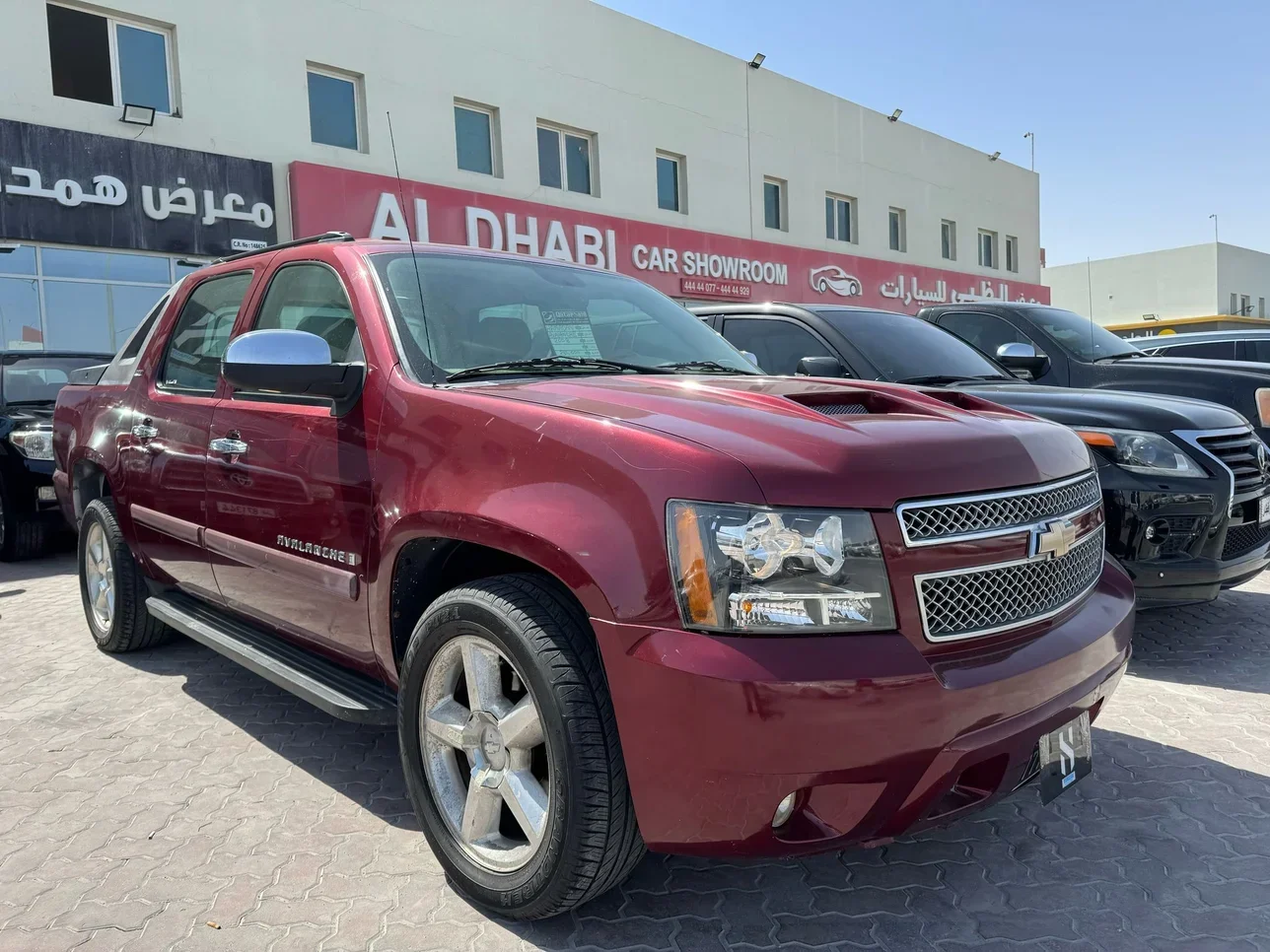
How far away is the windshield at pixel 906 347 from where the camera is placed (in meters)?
5.23

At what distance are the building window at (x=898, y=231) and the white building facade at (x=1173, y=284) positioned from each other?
1203 inches

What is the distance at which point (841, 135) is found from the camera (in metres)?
22.7

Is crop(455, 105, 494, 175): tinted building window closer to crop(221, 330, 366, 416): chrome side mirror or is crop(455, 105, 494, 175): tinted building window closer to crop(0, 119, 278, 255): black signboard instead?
crop(0, 119, 278, 255): black signboard

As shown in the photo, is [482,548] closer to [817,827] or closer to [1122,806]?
[817,827]

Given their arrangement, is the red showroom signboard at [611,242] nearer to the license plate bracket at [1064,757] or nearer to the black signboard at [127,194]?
the black signboard at [127,194]

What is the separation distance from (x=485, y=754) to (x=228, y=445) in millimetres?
1604

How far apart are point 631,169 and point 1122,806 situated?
16498 millimetres

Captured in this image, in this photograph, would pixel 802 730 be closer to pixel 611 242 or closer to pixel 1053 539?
pixel 1053 539

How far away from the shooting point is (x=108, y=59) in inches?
483

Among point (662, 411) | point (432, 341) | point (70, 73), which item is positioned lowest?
point (662, 411)

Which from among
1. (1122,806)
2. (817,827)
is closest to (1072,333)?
(1122,806)

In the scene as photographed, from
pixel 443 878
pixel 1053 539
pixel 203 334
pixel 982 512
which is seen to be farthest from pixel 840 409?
pixel 203 334

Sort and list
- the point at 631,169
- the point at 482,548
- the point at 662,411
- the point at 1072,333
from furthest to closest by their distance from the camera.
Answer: the point at 631,169 < the point at 1072,333 < the point at 482,548 < the point at 662,411

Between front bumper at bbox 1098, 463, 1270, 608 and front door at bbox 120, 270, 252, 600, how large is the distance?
12.2 ft
